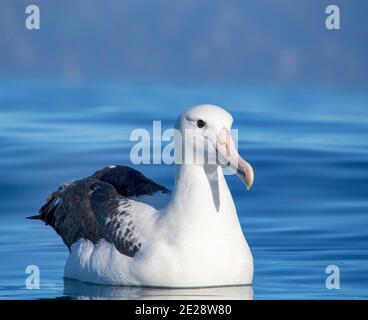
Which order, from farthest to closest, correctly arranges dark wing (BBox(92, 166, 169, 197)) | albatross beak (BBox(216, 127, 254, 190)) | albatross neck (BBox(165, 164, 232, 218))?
1. dark wing (BBox(92, 166, 169, 197))
2. albatross neck (BBox(165, 164, 232, 218))
3. albatross beak (BBox(216, 127, 254, 190))

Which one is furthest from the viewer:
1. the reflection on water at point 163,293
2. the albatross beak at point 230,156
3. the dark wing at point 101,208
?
the dark wing at point 101,208

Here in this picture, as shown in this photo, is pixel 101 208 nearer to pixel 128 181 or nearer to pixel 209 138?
pixel 128 181

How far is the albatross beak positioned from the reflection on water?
0.99 metres

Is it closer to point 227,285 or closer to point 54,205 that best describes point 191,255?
point 227,285

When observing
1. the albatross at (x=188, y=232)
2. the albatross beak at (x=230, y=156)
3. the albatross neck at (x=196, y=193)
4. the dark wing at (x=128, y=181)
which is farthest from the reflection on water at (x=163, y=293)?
the dark wing at (x=128, y=181)

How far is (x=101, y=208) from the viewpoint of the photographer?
17.0m

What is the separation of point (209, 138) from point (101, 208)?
145 cm

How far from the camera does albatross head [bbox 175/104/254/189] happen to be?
16047mm

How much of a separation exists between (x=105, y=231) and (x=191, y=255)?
38.4 inches

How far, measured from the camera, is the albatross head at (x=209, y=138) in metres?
16.0

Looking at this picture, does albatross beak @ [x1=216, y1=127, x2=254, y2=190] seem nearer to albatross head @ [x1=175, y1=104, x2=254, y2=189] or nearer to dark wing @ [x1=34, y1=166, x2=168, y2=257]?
albatross head @ [x1=175, y1=104, x2=254, y2=189]

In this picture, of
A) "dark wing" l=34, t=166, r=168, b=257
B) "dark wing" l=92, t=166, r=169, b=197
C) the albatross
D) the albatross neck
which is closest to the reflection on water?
the albatross

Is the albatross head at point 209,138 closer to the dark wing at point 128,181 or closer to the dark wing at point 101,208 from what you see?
the dark wing at point 101,208

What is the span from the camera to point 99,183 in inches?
687
